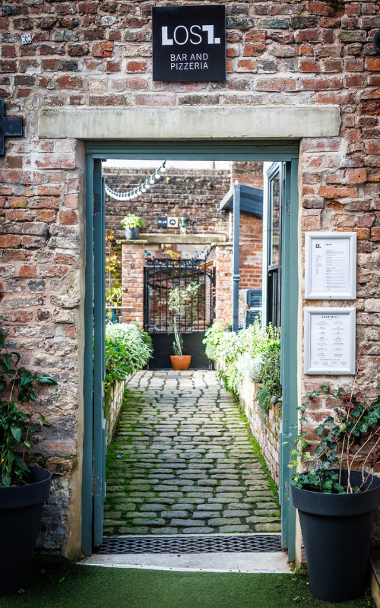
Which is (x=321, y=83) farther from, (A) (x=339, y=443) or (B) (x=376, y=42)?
(A) (x=339, y=443)

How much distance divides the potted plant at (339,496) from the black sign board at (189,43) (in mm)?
2118

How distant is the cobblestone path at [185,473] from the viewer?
401cm

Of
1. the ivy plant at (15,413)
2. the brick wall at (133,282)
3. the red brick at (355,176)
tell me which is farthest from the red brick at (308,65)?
the brick wall at (133,282)

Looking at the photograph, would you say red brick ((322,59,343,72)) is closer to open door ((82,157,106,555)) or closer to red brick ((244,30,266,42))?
red brick ((244,30,266,42))

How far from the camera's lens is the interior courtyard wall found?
3.12 meters

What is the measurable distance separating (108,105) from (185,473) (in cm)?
344

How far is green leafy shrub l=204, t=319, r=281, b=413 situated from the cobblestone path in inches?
22.2

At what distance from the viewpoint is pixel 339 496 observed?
8.81 feet

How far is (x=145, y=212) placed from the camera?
41.1ft

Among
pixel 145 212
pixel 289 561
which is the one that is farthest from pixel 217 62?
pixel 145 212

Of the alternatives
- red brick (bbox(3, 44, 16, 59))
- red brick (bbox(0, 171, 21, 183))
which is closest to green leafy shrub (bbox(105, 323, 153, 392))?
red brick (bbox(0, 171, 21, 183))

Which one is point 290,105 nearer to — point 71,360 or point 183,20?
point 183,20

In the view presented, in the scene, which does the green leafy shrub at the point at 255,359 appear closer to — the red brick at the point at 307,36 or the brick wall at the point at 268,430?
the brick wall at the point at 268,430

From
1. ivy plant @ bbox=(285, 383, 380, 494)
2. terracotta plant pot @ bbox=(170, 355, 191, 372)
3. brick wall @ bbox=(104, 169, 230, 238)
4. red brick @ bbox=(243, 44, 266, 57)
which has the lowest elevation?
terracotta plant pot @ bbox=(170, 355, 191, 372)
